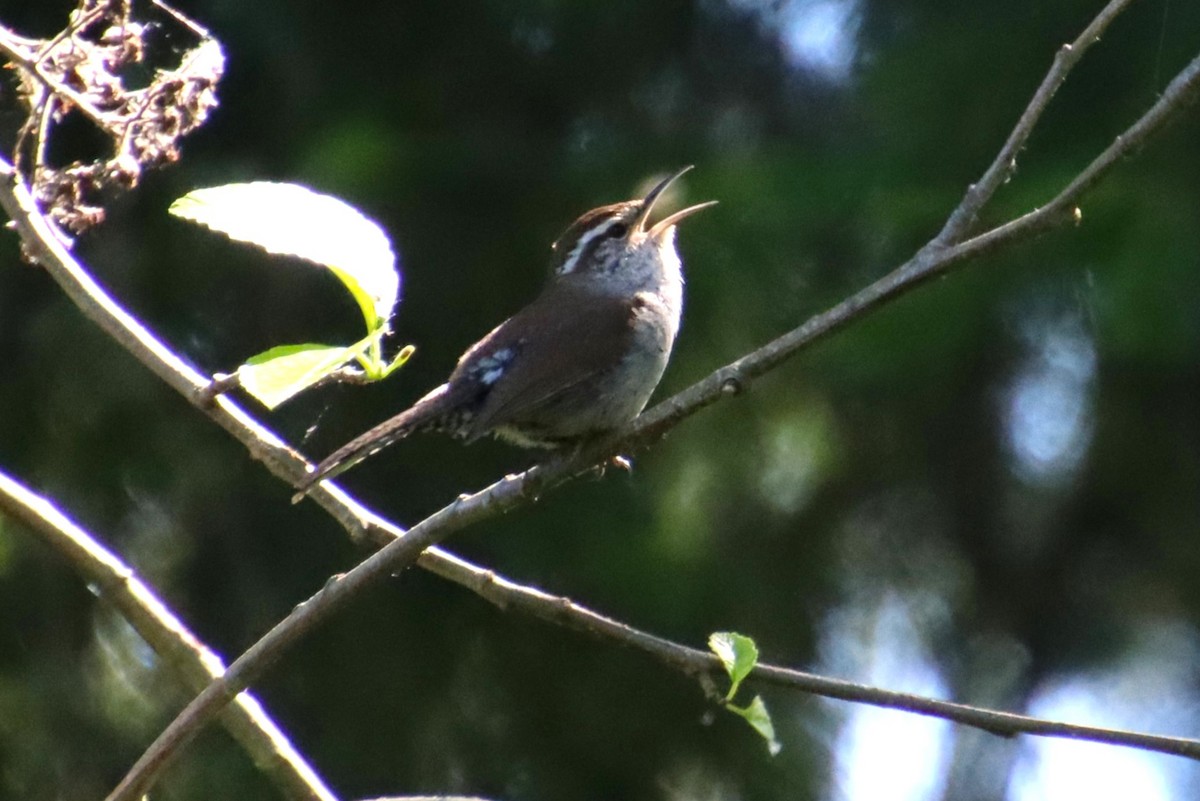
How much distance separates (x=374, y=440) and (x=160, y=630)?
662mm

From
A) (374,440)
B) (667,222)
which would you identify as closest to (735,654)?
(374,440)

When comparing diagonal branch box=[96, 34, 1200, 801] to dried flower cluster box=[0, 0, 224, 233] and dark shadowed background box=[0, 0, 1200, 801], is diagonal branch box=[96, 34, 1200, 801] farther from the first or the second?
dark shadowed background box=[0, 0, 1200, 801]

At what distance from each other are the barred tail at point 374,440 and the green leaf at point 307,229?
461 mm

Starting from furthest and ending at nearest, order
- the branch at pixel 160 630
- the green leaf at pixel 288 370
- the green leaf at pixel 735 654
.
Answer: the branch at pixel 160 630 < the green leaf at pixel 735 654 < the green leaf at pixel 288 370

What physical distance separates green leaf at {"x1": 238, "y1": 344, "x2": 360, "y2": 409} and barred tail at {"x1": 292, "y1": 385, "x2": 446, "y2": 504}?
0.46 metres

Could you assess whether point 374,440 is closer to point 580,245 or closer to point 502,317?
point 580,245

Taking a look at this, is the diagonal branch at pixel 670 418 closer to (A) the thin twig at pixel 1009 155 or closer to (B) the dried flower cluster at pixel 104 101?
(A) the thin twig at pixel 1009 155

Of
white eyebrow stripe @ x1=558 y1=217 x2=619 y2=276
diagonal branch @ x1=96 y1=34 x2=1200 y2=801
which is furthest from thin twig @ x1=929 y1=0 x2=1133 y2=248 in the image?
white eyebrow stripe @ x1=558 y1=217 x2=619 y2=276

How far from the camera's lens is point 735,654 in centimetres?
220

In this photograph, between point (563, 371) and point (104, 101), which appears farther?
point (563, 371)

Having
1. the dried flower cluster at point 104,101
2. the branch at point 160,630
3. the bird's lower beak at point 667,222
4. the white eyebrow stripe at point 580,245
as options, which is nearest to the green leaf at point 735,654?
the branch at point 160,630

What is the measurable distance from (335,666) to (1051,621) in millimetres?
3153

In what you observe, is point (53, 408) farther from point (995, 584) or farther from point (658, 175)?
point (995, 584)

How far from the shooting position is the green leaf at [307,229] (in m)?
1.84
